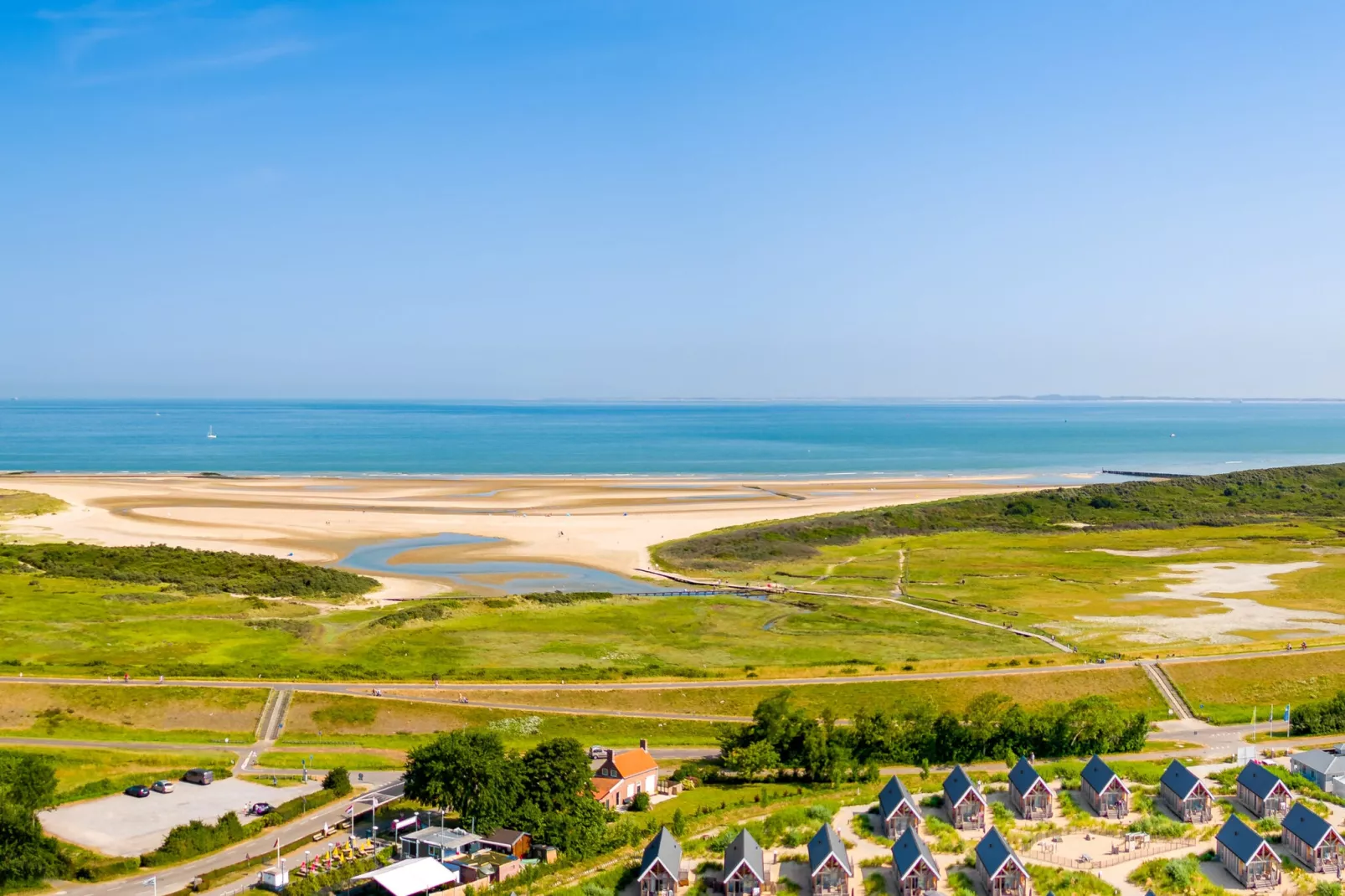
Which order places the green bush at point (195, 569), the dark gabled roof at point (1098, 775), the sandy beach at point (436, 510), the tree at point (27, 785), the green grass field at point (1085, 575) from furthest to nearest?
the sandy beach at point (436, 510) → the green bush at point (195, 569) → the green grass field at point (1085, 575) → the dark gabled roof at point (1098, 775) → the tree at point (27, 785)

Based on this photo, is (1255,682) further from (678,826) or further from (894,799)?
(678,826)

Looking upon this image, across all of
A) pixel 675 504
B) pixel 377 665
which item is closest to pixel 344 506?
pixel 675 504

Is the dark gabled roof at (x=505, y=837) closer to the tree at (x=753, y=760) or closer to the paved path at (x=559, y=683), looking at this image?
the tree at (x=753, y=760)

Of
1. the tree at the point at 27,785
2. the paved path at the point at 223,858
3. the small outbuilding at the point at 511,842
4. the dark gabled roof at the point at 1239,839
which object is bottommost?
the paved path at the point at 223,858

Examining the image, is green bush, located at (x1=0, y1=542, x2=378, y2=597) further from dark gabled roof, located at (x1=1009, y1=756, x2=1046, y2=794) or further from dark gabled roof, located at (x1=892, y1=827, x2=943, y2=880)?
dark gabled roof, located at (x1=892, y1=827, x2=943, y2=880)

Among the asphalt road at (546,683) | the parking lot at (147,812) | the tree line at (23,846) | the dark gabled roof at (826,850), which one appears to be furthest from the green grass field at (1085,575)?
the tree line at (23,846)

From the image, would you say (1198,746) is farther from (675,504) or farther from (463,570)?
(675,504)

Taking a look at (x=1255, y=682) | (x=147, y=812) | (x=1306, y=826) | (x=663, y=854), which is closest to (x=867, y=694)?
(x=1255, y=682)
